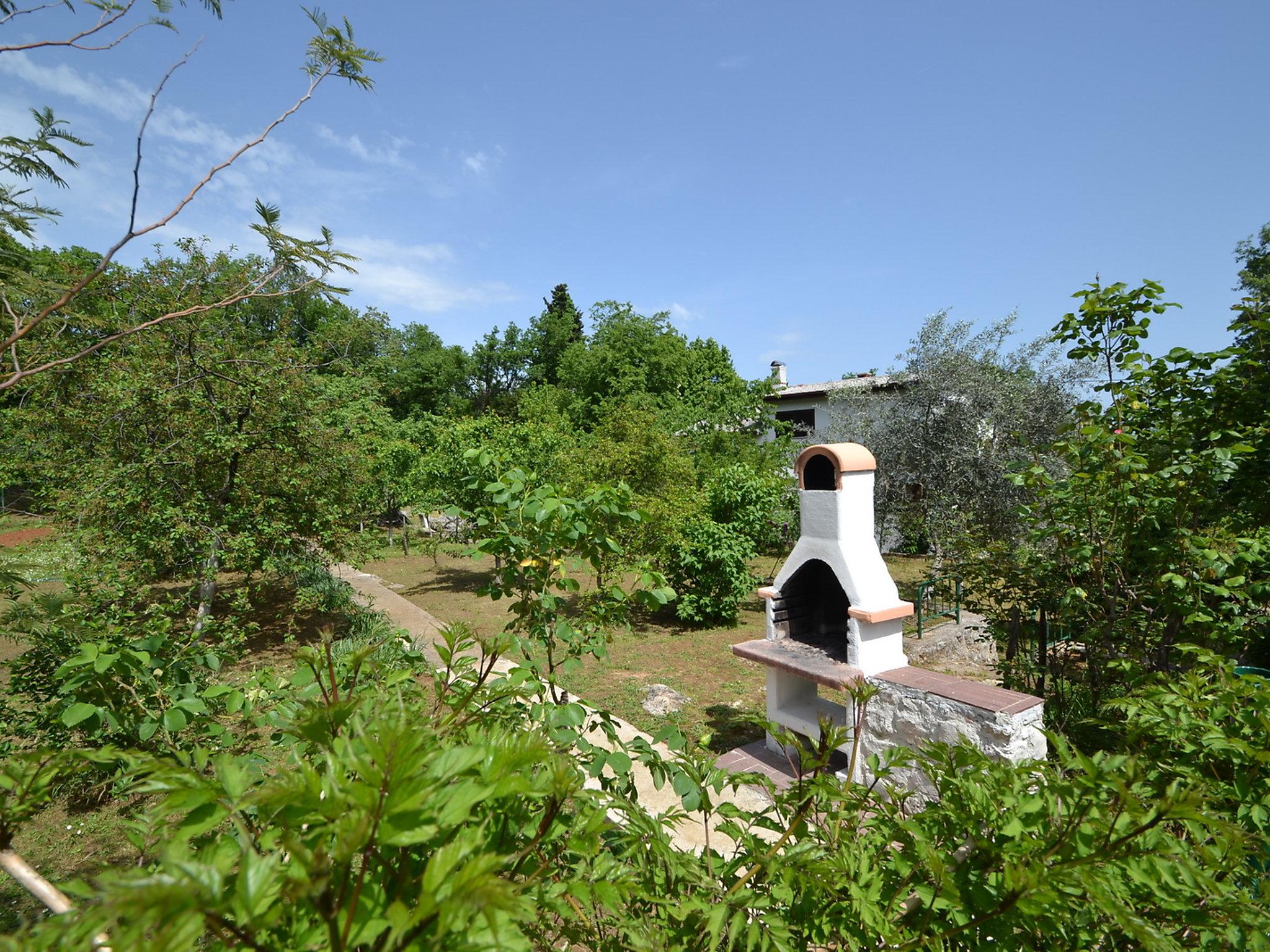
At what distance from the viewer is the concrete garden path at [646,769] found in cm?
365

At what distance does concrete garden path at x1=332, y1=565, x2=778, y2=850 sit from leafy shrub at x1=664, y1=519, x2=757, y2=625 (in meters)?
4.14

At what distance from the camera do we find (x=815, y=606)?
6.37 m

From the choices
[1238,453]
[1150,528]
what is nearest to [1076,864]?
[1150,528]

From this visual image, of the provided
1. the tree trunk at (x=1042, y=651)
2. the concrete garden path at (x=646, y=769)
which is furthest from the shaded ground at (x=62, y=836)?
the tree trunk at (x=1042, y=651)

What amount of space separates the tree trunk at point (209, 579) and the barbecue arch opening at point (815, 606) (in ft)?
23.1

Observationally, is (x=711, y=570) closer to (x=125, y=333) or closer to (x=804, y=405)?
(x=125, y=333)

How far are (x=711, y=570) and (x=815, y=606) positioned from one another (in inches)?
191

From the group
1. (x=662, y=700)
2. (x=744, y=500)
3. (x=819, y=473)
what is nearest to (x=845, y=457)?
(x=819, y=473)

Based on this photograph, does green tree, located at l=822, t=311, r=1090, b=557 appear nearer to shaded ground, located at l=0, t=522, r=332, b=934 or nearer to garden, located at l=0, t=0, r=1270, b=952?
garden, located at l=0, t=0, r=1270, b=952

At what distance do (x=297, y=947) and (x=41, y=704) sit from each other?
5.07m

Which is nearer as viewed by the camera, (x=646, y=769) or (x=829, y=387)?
(x=646, y=769)

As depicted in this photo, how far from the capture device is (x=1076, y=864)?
0.94 m

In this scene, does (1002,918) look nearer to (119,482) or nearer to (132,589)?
(132,589)

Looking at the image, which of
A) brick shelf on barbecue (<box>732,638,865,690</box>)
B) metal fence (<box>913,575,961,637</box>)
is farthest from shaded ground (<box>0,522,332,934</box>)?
metal fence (<box>913,575,961,637</box>)
